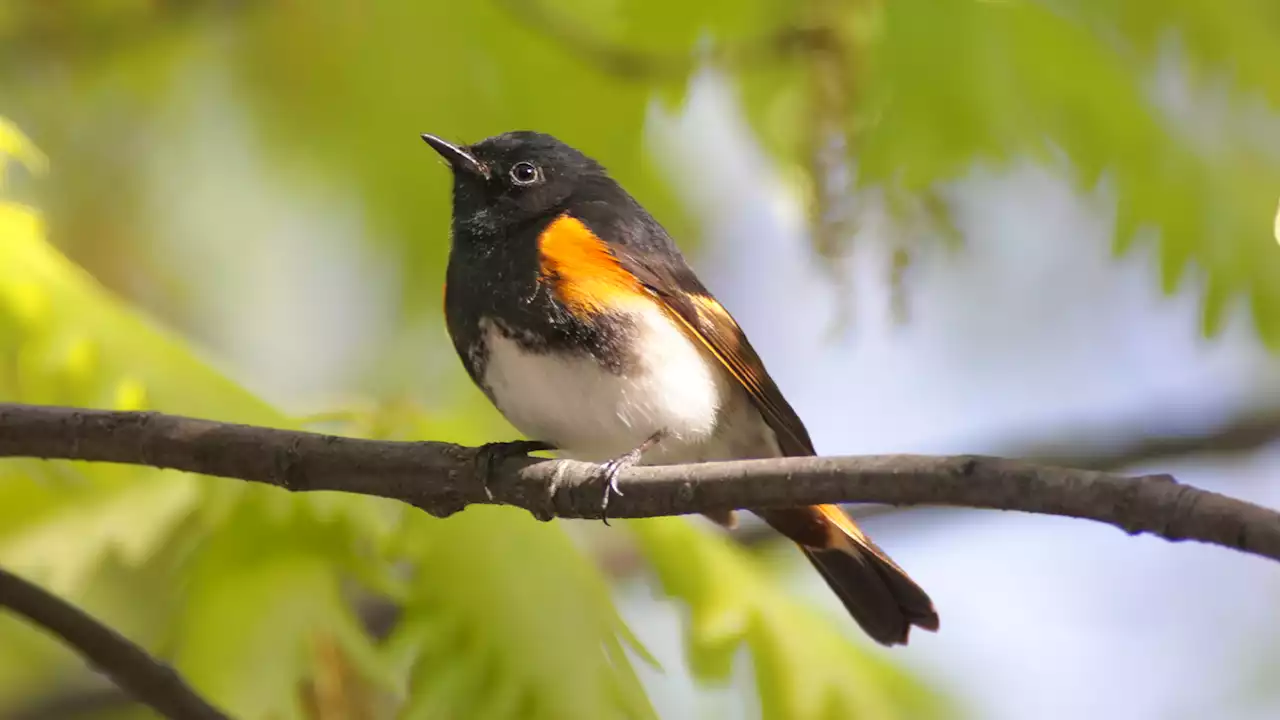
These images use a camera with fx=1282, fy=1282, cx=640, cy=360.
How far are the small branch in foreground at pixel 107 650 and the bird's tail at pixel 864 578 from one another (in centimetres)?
122

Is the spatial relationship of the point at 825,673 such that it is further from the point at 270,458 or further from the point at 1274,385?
the point at 1274,385

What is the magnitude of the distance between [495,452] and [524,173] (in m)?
0.84

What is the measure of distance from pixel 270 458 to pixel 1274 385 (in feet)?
11.9

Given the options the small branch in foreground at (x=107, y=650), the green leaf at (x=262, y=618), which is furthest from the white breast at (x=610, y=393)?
the small branch in foreground at (x=107, y=650)

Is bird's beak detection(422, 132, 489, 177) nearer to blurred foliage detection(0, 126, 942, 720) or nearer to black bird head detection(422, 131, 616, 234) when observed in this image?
black bird head detection(422, 131, 616, 234)

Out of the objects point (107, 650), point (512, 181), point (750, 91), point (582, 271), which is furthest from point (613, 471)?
point (750, 91)

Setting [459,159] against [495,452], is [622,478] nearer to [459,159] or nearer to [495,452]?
[495,452]

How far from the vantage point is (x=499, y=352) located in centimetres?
253

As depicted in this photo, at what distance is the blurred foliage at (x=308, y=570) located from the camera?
2.05m

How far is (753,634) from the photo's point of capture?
2396 millimetres

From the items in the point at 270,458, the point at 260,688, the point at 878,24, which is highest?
the point at 878,24

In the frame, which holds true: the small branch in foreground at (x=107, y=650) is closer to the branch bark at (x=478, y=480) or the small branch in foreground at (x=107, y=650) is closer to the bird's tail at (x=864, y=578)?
the branch bark at (x=478, y=480)

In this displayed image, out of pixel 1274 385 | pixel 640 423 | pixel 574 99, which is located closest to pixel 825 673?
pixel 640 423

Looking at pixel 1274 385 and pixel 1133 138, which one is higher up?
pixel 1274 385
